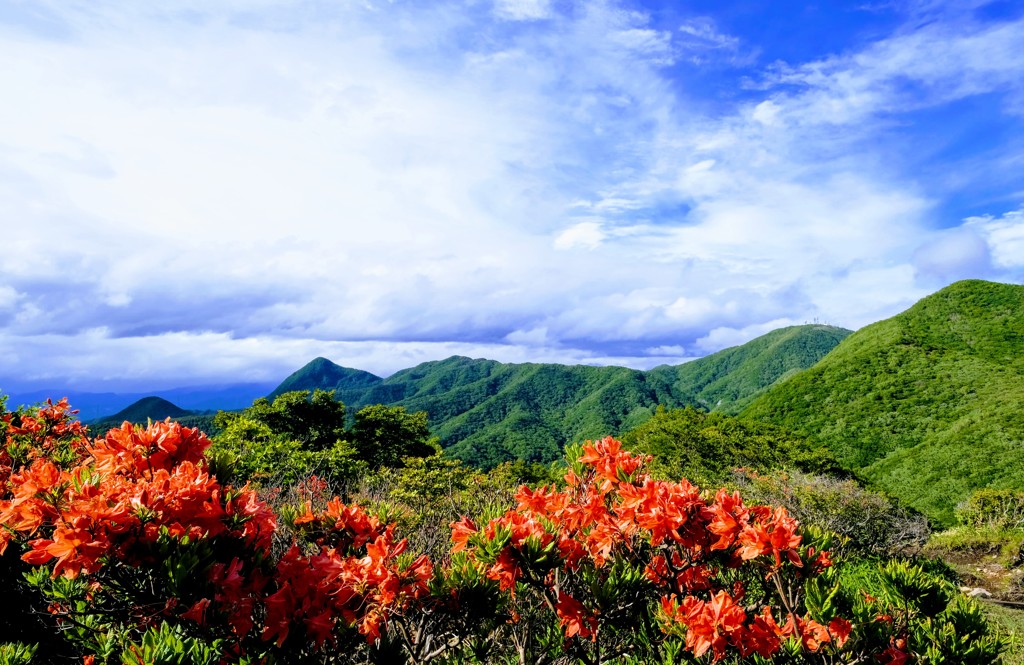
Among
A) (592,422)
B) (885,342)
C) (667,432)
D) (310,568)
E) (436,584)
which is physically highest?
(885,342)

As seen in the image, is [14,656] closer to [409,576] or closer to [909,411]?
[409,576]

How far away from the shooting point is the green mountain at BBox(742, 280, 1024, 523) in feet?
67.2

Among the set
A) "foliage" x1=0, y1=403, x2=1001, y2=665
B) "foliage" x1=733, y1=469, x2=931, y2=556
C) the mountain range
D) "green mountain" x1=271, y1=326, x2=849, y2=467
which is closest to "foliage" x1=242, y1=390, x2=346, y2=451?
the mountain range

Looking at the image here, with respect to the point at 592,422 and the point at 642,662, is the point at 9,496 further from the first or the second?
the point at 592,422

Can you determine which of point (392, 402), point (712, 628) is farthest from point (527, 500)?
point (392, 402)

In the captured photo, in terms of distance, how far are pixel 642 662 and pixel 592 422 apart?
71.5m

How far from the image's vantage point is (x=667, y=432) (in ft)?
69.1

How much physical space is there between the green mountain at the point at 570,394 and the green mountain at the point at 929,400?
24.7 meters

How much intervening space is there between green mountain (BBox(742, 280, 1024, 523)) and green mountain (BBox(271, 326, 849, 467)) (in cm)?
2471

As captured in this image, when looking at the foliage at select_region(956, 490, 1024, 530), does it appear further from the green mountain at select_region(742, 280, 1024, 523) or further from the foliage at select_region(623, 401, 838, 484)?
the foliage at select_region(623, 401, 838, 484)

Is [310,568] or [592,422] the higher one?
[310,568]

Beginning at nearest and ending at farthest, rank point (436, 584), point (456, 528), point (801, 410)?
point (436, 584)
point (456, 528)
point (801, 410)

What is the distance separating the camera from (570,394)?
8819cm

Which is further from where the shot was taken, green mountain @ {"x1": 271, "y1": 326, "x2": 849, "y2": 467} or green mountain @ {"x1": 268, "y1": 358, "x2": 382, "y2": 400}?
green mountain @ {"x1": 268, "y1": 358, "x2": 382, "y2": 400}
